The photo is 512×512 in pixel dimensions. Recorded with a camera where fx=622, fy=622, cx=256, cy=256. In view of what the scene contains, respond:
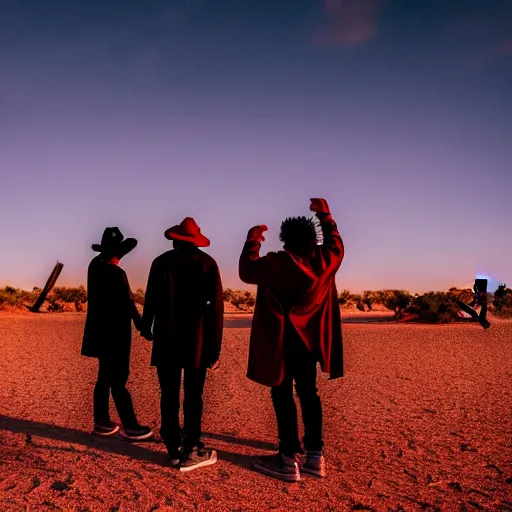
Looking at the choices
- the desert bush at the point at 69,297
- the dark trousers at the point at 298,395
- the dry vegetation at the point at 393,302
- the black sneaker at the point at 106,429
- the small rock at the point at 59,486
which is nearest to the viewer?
the small rock at the point at 59,486

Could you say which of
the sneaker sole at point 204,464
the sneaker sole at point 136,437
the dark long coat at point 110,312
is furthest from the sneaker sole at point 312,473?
the dark long coat at point 110,312

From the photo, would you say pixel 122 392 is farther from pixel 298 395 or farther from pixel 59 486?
pixel 298 395

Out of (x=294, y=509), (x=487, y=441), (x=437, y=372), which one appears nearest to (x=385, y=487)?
(x=294, y=509)

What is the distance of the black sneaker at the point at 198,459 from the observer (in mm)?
6094

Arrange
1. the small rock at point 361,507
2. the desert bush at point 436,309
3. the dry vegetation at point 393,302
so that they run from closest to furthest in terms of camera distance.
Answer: the small rock at point 361,507, the desert bush at point 436,309, the dry vegetation at point 393,302

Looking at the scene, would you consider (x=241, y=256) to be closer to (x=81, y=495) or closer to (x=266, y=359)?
(x=266, y=359)

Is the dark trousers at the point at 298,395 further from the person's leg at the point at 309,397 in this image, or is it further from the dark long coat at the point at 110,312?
the dark long coat at the point at 110,312

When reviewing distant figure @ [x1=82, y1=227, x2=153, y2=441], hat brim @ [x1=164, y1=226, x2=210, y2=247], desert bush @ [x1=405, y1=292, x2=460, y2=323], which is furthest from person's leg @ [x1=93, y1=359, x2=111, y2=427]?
desert bush @ [x1=405, y1=292, x2=460, y2=323]

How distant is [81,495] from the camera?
5363 mm

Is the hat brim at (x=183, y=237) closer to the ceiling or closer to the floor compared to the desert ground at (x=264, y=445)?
closer to the ceiling

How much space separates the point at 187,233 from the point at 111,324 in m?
1.63

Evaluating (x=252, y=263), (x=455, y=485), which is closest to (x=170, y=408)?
(x=252, y=263)

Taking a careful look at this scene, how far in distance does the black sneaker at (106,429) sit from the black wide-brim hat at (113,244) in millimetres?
2002

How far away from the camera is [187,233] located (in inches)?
247
